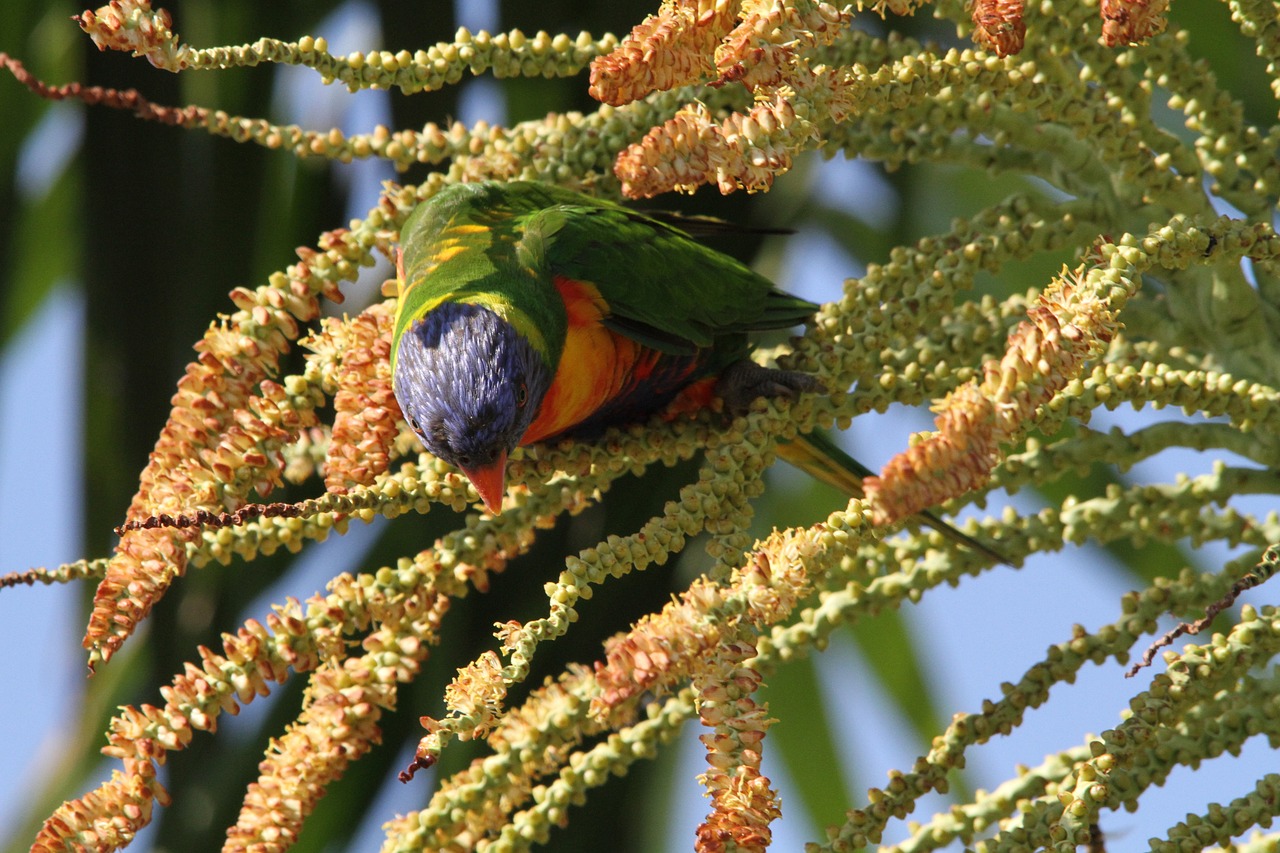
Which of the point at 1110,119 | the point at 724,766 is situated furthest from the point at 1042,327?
the point at 1110,119

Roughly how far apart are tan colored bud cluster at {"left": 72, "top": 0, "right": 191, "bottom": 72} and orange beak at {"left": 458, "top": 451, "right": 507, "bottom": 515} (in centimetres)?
50

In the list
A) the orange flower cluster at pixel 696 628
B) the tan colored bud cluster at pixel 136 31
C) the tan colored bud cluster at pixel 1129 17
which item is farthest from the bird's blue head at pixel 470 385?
the tan colored bud cluster at pixel 1129 17

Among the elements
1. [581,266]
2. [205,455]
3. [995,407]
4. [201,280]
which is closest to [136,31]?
[205,455]

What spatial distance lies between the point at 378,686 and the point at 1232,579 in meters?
0.84

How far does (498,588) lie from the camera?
6.54 ft

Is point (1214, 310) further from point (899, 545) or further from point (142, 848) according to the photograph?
point (142, 848)

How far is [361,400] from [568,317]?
0.48m

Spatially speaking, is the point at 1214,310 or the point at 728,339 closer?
the point at 1214,310

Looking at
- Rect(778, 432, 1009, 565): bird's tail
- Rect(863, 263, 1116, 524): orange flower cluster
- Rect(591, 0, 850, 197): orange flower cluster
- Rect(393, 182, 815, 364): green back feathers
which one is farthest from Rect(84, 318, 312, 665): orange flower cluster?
Rect(778, 432, 1009, 565): bird's tail

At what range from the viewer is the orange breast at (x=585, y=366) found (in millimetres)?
1535

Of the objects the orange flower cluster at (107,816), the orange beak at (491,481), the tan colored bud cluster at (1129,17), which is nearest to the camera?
the tan colored bud cluster at (1129,17)

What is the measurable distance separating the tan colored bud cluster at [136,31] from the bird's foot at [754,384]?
2.21 feet

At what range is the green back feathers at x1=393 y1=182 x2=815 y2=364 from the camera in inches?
62.1

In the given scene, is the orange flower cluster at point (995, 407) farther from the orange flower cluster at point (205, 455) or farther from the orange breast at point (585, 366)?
the orange breast at point (585, 366)
